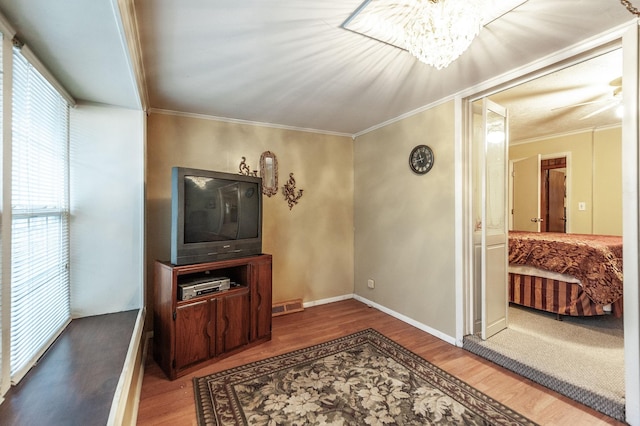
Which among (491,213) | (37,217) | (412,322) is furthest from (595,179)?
(37,217)

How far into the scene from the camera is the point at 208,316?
90.0 inches

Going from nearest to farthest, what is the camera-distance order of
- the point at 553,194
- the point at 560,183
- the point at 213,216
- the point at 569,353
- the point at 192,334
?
the point at 192,334 → the point at 569,353 → the point at 213,216 → the point at 560,183 → the point at 553,194

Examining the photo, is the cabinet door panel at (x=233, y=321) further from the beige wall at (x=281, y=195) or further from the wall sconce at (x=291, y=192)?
the wall sconce at (x=291, y=192)

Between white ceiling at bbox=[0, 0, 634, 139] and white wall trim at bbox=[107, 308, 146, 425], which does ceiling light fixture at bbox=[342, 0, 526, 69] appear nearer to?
white ceiling at bbox=[0, 0, 634, 139]

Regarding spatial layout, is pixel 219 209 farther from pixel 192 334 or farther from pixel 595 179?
pixel 595 179

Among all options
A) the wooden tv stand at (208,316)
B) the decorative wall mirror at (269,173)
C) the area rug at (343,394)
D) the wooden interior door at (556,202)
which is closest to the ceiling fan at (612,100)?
the wooden interior door at (556,202)

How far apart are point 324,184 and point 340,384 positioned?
2.45m

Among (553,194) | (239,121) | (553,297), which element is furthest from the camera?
(553,194)

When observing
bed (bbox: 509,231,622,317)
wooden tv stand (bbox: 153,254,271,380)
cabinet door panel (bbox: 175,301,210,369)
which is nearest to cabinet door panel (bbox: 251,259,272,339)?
wooden tv stand (bbox: 153,254,271,380)

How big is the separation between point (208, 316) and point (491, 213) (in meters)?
2.71

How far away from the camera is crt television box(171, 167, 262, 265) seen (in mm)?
2217

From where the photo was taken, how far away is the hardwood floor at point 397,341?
174 centimetres

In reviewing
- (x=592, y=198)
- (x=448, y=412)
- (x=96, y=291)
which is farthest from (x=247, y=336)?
(x=592, y=198)

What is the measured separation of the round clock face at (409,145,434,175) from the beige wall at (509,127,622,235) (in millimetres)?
3298
